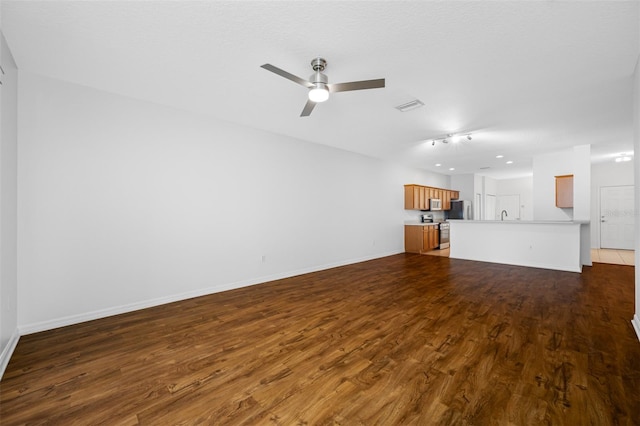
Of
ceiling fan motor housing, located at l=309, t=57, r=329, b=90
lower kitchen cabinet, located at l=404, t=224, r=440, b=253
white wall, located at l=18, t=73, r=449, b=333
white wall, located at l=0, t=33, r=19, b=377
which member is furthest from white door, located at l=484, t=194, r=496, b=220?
white wall, located at l=0, t=33, r=19, b=377

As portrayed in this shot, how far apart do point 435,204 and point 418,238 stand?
1891 mm

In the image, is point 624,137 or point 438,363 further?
point 624,137

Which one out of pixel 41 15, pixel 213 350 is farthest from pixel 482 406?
pixel 41 15

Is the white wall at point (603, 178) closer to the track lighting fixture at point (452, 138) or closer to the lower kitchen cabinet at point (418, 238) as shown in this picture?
the lower kitchen cabinet at point (418, 238)

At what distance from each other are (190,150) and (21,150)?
5.55 feet

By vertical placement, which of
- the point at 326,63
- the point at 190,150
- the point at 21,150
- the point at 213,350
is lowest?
the point at 213,350

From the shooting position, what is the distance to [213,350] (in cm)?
241

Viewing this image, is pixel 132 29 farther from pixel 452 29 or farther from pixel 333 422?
pixel 333 422

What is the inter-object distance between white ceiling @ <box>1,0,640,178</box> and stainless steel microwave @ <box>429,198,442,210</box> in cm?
486

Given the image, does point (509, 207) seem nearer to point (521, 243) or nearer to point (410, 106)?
point (521, 243)

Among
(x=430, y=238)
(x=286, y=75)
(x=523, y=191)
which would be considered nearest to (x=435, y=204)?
(x=430, y=238)

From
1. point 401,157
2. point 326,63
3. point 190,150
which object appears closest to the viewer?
point 326,63

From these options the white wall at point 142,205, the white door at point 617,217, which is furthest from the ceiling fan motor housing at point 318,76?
the white door at point 617,217

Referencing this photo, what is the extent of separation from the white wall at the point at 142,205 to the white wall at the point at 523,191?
393 inches
